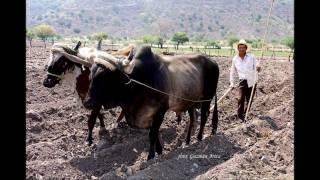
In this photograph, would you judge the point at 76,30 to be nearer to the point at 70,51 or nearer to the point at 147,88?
the point at 70,51

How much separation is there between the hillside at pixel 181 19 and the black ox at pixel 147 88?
303 feet

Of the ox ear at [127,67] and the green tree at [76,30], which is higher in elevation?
the green tree at [76,30]

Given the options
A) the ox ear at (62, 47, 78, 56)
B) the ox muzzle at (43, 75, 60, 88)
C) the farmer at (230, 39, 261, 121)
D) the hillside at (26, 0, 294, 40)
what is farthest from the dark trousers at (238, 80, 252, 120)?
the hillside at (26, 0, 294, 40)

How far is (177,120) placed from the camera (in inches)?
414

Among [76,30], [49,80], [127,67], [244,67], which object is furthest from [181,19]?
[127,67]

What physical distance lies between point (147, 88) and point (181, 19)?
369ft

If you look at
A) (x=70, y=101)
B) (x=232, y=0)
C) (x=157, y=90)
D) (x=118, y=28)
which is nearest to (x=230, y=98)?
(x=70, y=101)

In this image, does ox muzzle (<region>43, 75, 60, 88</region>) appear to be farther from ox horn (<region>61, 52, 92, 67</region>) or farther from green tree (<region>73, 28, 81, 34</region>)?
green tree (<region>73, 28, 81, 34</region>)

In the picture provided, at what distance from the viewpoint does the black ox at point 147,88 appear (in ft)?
24.5

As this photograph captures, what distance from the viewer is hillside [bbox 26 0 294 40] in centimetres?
10850

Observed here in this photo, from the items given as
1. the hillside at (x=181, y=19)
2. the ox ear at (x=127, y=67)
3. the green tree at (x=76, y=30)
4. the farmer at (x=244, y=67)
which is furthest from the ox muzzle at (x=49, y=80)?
the green tree at (x=76, y=30)

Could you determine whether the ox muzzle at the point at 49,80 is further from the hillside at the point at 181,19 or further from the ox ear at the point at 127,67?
the hillside at the point at 181,19

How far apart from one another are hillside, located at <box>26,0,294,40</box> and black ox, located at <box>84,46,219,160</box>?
303 feet
